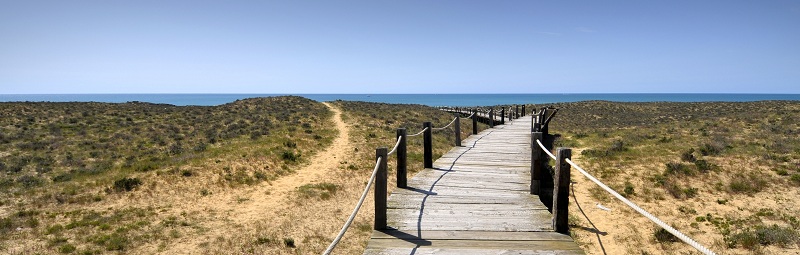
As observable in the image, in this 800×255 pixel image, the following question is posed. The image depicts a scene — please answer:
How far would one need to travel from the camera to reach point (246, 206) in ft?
36.8

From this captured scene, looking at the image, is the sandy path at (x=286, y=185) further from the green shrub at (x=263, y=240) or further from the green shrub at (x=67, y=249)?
the green shrub at (x=67, y=249)

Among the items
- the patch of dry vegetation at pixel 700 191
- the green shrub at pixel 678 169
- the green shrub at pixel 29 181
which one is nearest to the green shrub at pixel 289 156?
the green shrub at pixel 29 181

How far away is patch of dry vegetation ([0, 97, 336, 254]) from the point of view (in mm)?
8680

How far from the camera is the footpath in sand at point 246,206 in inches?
345

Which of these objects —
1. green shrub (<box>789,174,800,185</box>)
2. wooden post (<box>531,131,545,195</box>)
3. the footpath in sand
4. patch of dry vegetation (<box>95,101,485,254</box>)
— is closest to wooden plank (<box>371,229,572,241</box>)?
wooden post (<box>531,131,545,195</box>)

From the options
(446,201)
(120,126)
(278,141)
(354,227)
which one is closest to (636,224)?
(446,201)

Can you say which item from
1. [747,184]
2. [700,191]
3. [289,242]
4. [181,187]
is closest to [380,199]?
[289,242]

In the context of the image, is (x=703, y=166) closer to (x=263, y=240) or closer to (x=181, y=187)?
(x=263, y=240)

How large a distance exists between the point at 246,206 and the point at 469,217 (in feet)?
26.0

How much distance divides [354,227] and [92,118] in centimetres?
2859

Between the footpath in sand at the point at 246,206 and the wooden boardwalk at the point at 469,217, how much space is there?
185 inches

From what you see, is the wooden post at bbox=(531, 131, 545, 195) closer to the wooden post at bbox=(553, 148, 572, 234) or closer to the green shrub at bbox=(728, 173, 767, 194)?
the wooden post at bbox=(553, 148, 572, 234)

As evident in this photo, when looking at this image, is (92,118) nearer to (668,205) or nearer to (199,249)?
(199,249)

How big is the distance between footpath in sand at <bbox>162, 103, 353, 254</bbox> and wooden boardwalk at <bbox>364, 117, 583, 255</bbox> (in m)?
4.71
